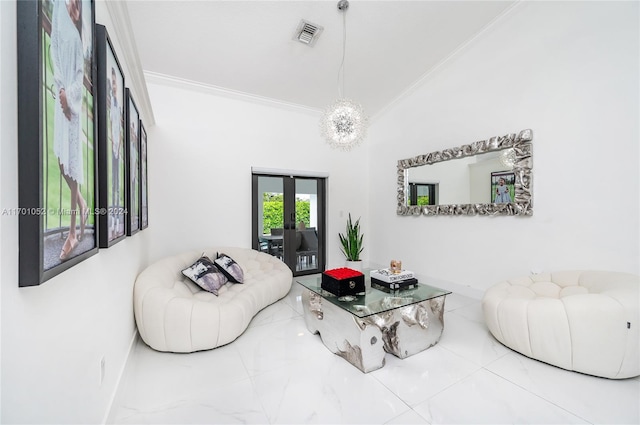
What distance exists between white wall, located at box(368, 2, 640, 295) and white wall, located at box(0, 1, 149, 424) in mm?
4026

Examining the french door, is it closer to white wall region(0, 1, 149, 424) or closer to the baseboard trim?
the baseboard trim

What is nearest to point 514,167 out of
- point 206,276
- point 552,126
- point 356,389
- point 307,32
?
point 552,126

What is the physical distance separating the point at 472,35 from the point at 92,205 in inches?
177

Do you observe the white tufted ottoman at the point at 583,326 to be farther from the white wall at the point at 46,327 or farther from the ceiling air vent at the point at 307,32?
the ceiling air vent at the point at 307,32

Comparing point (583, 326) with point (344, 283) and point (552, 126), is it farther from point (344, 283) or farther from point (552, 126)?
point (552, 126)

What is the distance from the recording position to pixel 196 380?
1.90 metres

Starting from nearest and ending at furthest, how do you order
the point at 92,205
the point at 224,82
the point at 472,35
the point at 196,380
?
1. the point at 92,205
2. the point at 196,380
3. the point at 472,35
4. the point at 224,82

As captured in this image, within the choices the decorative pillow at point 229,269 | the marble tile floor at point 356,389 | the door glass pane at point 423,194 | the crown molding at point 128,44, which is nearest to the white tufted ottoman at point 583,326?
the marble tile floor at point 356,389

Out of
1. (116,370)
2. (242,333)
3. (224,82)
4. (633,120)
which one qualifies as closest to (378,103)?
(224,82)

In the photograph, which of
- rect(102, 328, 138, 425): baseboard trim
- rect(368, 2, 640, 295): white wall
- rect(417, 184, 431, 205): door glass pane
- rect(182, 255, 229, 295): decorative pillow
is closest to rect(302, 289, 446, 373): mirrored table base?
rect(182, 255, 229, 295): decorative pillow

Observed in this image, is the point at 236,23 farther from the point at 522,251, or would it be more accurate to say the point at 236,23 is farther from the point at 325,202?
the point at 522,251

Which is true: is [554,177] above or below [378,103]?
below

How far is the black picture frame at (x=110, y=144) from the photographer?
1239 millimetres

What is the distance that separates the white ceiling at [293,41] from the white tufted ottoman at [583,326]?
10.5 feet
